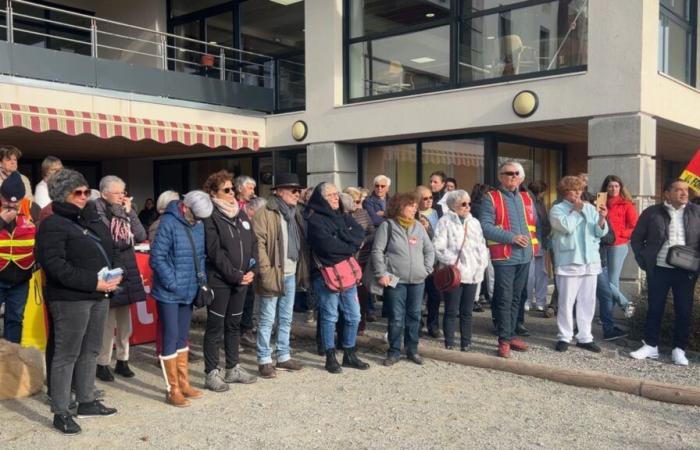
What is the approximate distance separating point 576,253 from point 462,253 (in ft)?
3.80

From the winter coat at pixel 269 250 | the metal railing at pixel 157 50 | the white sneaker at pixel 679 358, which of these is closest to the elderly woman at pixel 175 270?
the winter coat at pixel 269 250

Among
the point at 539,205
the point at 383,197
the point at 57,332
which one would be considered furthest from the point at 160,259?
the point at 539,205

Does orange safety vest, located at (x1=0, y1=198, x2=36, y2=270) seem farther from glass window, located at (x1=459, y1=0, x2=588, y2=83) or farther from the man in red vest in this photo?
glass window, located at (x1=459, y1=0, x2=588, y2=83)

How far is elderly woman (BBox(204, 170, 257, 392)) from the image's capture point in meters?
5.06

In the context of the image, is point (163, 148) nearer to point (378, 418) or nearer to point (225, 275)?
point (225, 275)

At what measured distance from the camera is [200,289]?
193 inches

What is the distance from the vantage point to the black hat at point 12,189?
5.04 m

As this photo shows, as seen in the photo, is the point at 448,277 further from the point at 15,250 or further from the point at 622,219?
the point at 15,250

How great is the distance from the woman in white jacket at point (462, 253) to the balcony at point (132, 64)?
681cm

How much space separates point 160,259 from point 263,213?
3.73ft

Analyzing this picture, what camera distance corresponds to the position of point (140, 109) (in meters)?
11.1

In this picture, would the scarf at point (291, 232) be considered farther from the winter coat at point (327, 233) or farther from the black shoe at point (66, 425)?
the black shoe at point (66, 425)

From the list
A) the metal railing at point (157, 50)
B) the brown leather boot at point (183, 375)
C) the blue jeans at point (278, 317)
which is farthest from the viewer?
the metal railing at point (157, 50)

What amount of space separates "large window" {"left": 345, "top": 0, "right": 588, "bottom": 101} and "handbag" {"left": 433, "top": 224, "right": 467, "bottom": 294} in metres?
4.15
